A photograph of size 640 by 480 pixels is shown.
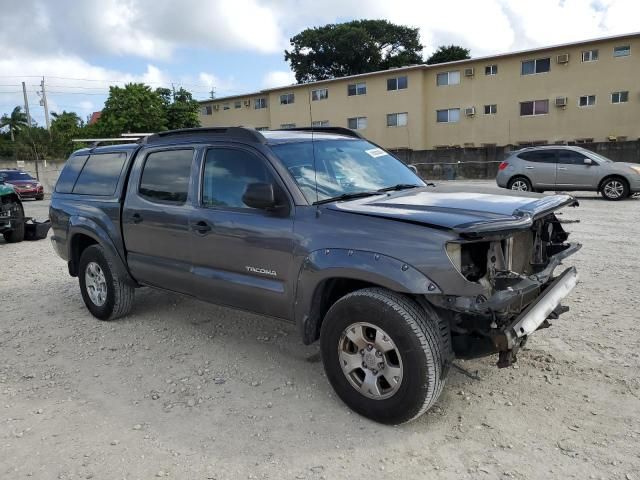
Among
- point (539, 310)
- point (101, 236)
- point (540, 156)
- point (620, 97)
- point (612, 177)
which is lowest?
point (539, 310)

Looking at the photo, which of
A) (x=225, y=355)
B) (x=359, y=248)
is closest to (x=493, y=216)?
(x=359, y=248)

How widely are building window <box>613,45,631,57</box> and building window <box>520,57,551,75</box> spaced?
3406mm

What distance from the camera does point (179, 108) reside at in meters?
41.8

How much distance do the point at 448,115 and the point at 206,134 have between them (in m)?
32.7

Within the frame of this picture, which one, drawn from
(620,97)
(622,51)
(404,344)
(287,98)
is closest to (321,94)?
(287,98)

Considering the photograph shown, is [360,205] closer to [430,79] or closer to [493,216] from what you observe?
[493,216]

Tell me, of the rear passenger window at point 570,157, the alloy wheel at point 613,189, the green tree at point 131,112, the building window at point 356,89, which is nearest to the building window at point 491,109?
the building window at point 356,89

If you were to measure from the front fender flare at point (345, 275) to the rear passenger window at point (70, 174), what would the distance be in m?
3.53

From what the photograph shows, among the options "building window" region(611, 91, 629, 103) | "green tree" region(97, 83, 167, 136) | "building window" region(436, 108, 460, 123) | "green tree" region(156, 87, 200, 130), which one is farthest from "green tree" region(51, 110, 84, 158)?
"building window" region(611, 91, 629, 103)

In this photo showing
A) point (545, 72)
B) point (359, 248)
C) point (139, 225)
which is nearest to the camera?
point (359, 248)

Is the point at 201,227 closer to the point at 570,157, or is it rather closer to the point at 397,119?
the point at 570,157

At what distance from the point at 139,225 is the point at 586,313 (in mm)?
4308

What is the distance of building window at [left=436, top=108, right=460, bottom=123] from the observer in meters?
34.2

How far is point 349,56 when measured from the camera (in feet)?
173
